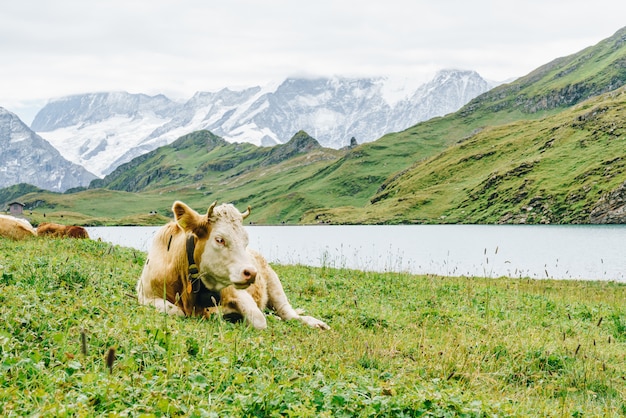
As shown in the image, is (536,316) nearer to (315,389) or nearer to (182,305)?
(182,305)

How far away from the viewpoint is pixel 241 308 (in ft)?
34.1

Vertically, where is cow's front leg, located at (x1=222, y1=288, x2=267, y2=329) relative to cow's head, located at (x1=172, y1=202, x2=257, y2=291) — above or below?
below

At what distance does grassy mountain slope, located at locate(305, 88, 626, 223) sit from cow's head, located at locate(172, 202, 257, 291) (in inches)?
5183

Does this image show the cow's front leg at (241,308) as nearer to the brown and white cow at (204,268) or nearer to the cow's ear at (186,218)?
the brown and white cow at (204,268)

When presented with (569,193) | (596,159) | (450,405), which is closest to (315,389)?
(450,405)

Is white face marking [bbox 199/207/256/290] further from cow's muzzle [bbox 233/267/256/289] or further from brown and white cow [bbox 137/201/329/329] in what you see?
cow's muzzle [bbox 233/267/256/289]

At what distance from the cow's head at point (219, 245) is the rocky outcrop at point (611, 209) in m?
127

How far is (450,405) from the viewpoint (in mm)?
6113

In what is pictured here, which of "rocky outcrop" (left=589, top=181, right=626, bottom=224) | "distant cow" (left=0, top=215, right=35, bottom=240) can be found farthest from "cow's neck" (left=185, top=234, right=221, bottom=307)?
"rocky outcrop" (left=589, top=181, right=626, bottom=224)

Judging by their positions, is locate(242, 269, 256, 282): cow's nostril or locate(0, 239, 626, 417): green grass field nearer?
locate(0, 239, 626, 417): green grass field

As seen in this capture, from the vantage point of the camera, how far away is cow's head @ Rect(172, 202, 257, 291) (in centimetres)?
930

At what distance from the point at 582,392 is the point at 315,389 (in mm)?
5665

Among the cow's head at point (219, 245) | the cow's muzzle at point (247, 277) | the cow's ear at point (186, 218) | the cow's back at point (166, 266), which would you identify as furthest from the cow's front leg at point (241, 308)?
the cow's ear at point (186, 218)

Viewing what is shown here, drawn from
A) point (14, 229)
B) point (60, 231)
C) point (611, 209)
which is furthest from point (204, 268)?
point (611, 209)
